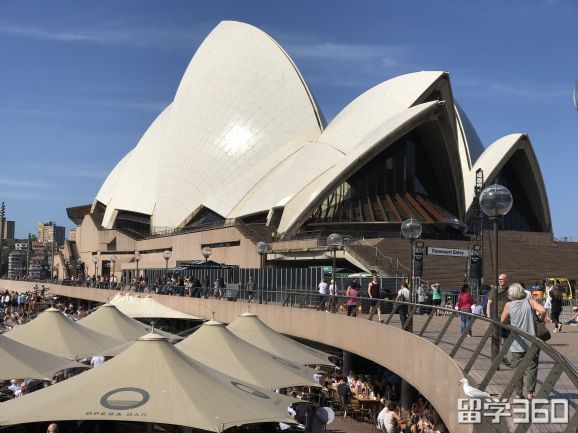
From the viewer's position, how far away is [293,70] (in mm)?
49469

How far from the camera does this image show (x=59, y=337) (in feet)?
45.5

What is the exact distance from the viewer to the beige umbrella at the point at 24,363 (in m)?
10.9

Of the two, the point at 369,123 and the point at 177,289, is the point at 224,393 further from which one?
the point at 369,123

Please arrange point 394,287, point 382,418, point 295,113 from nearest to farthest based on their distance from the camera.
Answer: point 382,418 → point 394,287 → point 295,113

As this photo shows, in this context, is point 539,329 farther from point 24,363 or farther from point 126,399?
point 24,363

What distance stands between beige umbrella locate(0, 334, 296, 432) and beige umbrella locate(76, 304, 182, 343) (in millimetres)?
8060

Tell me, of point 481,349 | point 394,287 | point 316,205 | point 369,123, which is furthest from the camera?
point 369,123

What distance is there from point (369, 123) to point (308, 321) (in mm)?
25766

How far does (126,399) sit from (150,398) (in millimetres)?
258

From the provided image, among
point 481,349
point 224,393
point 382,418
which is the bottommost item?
point 382,418

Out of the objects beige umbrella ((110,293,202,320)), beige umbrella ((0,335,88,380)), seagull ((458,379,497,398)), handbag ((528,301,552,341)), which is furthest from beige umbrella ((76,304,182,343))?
seagull ((458,379,497,398))

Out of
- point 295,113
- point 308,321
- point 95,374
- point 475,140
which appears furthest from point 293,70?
point 95,374

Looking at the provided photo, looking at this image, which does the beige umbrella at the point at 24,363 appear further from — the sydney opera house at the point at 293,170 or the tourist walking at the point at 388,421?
the sydney opera house at the point at 293,170

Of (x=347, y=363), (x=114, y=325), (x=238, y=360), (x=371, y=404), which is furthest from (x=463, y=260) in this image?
(x=238, y=360)
